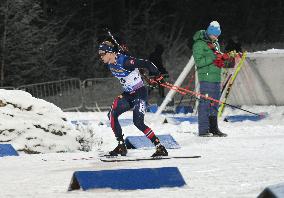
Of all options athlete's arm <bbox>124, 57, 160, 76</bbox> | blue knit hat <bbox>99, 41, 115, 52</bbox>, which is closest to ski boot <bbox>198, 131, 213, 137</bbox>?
athlete's arm <bbox>124, 57, 160, 76</bbox>

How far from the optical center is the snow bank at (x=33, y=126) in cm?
1079

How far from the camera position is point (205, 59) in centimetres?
1214

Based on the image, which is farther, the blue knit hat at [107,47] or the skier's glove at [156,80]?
the skier's glove at [156,80]

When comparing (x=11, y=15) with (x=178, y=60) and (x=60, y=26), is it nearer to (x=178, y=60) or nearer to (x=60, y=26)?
(x=60, y=26)

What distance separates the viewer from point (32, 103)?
37.4 feet

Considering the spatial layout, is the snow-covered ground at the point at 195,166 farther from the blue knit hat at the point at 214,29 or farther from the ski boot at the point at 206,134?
the blue knit hat at the point at 214,29

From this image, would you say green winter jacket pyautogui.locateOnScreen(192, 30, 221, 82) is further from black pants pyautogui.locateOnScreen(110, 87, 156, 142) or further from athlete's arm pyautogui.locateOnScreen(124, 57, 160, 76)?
athlete's arm pyautogui.locateOnScreen(124, 57, 160, 76)

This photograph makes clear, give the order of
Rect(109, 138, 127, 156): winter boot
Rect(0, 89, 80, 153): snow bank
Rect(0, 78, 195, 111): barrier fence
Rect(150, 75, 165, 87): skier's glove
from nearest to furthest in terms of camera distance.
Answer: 1. Rect(150, 75, 165, 87): skier's glove
2. Rect(109, 138, 127, 156): winter boot
3. Rect(0, 89, 80, 153): snow bank
4. Rect(0, 78, 195, 111): barrier fence

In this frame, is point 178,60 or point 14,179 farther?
point 178,60

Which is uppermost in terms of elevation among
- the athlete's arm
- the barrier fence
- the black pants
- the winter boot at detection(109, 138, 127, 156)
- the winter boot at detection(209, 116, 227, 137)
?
the athlete's arm

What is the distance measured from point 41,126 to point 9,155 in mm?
1207

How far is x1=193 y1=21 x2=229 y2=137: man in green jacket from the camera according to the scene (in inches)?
477

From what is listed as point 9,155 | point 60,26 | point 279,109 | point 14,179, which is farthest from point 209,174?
point 60,26

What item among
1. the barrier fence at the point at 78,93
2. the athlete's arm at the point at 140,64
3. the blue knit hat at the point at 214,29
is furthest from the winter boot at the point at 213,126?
the barrier fence at the point at 78,93
